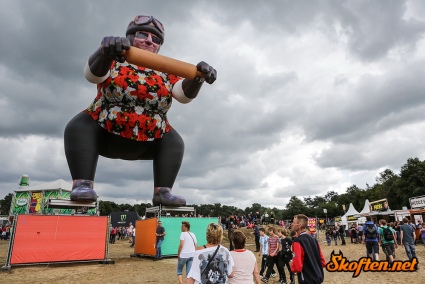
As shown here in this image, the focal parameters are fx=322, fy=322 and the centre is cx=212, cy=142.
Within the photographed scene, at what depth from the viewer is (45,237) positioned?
8.88m

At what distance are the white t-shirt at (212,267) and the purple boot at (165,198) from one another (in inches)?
147

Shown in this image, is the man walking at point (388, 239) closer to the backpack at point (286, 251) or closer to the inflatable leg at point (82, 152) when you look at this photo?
the backpack at point (286, 251)

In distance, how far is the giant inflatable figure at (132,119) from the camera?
5973 millimetres

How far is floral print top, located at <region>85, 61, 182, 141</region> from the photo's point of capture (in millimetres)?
6105

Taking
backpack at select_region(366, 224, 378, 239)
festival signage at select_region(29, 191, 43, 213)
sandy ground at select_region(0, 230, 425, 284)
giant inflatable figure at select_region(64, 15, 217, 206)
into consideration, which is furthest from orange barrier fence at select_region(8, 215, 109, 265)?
festival signage at select_region(29, 191, 43, 213)

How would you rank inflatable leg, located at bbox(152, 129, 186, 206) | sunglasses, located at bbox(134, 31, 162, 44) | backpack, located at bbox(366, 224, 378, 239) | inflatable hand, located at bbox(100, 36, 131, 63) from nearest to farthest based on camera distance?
1. inflatable hand, located at bbox(100, 36, 131, 63)
2. sunglasses, located at bbox(134, 31, 162, 44)
3. inflatable leg, located at bbox(152, 129, 186, 206)
4. backpack, located at bbox(366, 224, 378, 239)

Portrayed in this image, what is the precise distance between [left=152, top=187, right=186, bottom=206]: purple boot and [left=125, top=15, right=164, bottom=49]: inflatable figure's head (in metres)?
3.04

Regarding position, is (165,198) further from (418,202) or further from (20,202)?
(20,202)

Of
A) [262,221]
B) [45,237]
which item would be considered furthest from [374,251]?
[262,221]

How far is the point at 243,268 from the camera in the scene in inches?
119

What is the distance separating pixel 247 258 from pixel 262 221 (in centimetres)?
2365

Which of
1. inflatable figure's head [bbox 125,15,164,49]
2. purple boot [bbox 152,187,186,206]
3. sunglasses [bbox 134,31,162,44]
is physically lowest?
purple boot [bbox 152,187,186,206]

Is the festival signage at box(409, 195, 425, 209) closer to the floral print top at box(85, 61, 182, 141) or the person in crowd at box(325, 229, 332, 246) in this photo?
the person in crowd at box(325, 229, 332, 246)

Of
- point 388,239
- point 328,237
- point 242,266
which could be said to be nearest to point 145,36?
point 242,266
